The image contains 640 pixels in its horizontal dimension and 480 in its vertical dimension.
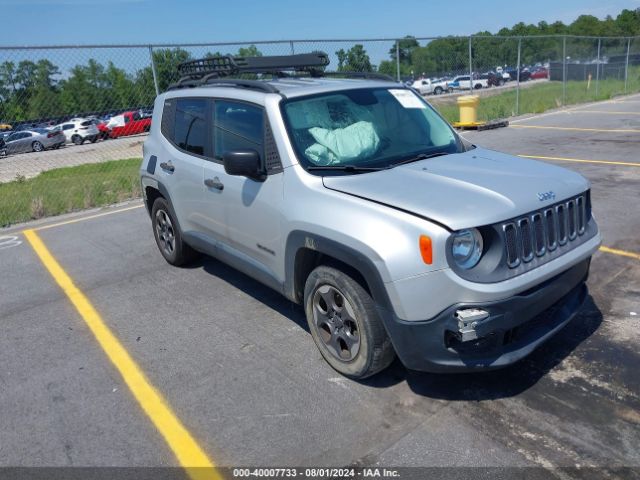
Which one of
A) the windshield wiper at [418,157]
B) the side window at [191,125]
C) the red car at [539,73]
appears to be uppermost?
the side window at [191,125]

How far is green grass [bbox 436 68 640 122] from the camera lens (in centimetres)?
1844

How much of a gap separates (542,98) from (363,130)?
2043 cm

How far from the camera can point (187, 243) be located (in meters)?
5.39

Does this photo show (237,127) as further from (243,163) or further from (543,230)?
(543,230)

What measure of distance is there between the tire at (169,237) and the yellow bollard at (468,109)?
36.2ft

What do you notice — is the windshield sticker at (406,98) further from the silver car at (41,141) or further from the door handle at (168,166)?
the silver car at (41,141)

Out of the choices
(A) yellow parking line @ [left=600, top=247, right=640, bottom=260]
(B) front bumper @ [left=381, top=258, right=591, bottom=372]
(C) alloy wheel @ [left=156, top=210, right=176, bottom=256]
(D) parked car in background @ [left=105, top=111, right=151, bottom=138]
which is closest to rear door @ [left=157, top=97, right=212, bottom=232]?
(C) alloy wheel @ [left=156, top=210, right=176, bottom=256]

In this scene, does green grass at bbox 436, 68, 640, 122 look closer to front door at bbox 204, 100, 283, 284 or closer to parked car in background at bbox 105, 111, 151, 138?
parked car in background at bbox 105, 111, 151, 138

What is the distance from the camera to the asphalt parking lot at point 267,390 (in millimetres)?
2918

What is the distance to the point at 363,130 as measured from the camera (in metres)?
4.06

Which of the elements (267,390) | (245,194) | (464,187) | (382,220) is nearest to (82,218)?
(245,194)

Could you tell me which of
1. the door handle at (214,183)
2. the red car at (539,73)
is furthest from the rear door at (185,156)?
the red car at (539,73)

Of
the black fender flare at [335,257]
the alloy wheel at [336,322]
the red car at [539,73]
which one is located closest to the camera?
the black fender flare at [335,257]

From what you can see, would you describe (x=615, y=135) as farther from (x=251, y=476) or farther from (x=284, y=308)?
(x=251, y=476)
